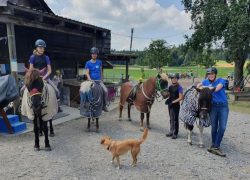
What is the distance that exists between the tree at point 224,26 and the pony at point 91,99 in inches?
582

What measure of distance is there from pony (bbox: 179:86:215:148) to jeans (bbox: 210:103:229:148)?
0.18 metres

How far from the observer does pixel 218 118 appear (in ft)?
24.0

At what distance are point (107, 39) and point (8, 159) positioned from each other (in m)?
13.3

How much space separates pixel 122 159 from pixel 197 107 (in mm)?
2357

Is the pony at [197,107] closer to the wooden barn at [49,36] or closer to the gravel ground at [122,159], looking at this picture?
the gravel ground at [122,159]

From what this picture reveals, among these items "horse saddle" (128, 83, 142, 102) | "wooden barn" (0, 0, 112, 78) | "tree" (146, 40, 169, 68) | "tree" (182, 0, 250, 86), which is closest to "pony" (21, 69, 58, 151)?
"wooden barn" (0, 0, 112, 78)

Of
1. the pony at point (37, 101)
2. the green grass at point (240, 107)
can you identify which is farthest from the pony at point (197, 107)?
the green grass at point (240, 107)

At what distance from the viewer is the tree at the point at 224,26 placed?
21.0 metres

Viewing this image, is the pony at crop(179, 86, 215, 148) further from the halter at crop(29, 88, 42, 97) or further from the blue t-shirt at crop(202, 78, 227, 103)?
the halter at crop(29, 88, 42, 97)

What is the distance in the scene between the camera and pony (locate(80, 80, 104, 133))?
9.21 meters

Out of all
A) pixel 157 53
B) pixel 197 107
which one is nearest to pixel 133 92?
pixel 197 107

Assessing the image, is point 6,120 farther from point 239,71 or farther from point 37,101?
point 239,71

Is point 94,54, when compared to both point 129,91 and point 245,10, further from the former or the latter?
point 245,10

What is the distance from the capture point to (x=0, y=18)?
9.34 m
